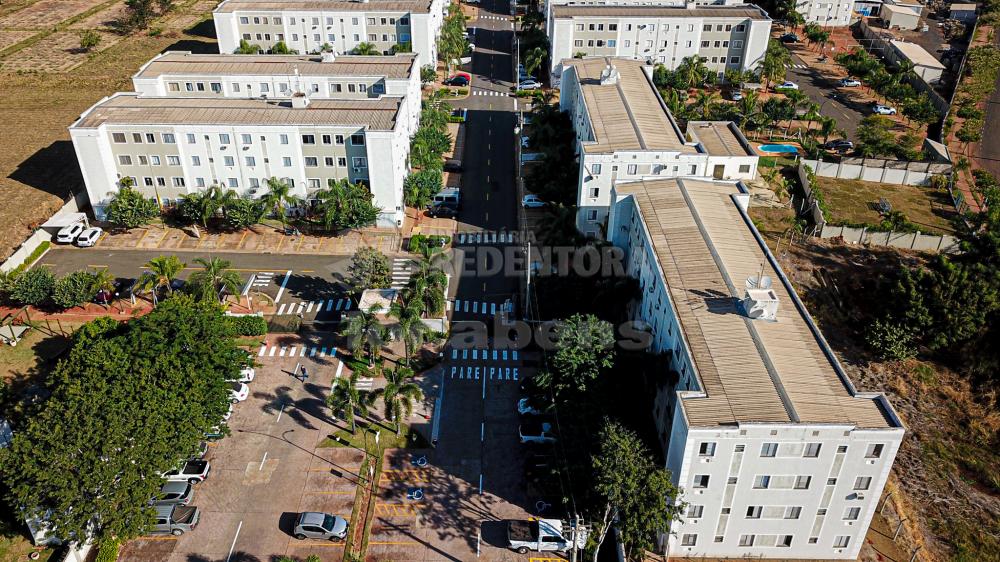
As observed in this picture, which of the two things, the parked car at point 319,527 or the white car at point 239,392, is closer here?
the parked car at point 319,527

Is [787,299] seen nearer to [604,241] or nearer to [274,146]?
[604,241]

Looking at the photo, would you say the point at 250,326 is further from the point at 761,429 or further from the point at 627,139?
the point at 761,429

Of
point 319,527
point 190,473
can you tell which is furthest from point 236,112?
point 319,527

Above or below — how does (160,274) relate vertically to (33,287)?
above

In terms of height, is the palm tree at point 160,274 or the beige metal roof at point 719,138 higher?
the beige metal roof at point 719,138

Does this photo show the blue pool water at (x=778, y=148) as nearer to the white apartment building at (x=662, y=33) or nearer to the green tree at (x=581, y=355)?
the white apartment building at (x=662, y=33)

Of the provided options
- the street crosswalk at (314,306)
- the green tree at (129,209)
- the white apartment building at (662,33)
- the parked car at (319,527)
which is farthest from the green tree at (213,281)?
the white apartment building at (662,33)

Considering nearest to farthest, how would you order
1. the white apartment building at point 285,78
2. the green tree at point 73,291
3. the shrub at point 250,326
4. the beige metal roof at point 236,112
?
the shrub at point 250,326 → the green tree at point 73,291 → the beige metal roof at point 236,112 → the white apartment building at point 285,78
